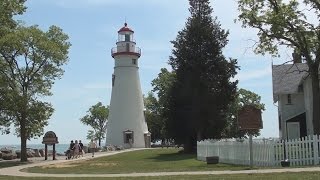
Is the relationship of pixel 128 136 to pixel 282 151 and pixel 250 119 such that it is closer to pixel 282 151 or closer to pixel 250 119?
pixel 250 119

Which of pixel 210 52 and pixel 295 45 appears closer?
pixel 295 45

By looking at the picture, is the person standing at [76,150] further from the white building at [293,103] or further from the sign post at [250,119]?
the sign post at [250,119]

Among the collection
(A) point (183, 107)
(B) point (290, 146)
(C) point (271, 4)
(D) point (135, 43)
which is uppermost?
(D) point (135, 43)

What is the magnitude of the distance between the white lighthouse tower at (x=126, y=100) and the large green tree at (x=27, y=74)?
2768 centimetres

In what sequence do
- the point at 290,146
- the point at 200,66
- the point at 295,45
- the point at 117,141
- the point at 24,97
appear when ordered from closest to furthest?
the point at 290,146, the point at 295,45, the point at 24,97, the point at 200,66, the point at 117,141

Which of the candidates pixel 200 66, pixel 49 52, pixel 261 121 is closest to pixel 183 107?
pixel 200 66

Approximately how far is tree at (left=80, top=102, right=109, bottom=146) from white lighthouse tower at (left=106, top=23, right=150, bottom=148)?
30.5m

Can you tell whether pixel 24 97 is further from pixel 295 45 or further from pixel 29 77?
pixel 295 45

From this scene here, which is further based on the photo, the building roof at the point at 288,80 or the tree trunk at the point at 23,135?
the building roof at the point at 288,80

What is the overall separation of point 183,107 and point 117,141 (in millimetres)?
25301

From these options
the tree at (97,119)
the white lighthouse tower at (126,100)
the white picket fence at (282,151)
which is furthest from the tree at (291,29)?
the tree at (97,119)

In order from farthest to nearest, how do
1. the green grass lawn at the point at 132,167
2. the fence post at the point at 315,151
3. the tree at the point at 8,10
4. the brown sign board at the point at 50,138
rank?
1. the brown sign board at the point at 50,138
2. the tree at the point at 8,10
3. the green grass lawn at the point at 132,167
4. the fence post at the point at 315,151

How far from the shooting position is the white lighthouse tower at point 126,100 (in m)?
68.6

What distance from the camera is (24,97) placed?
38062mm
